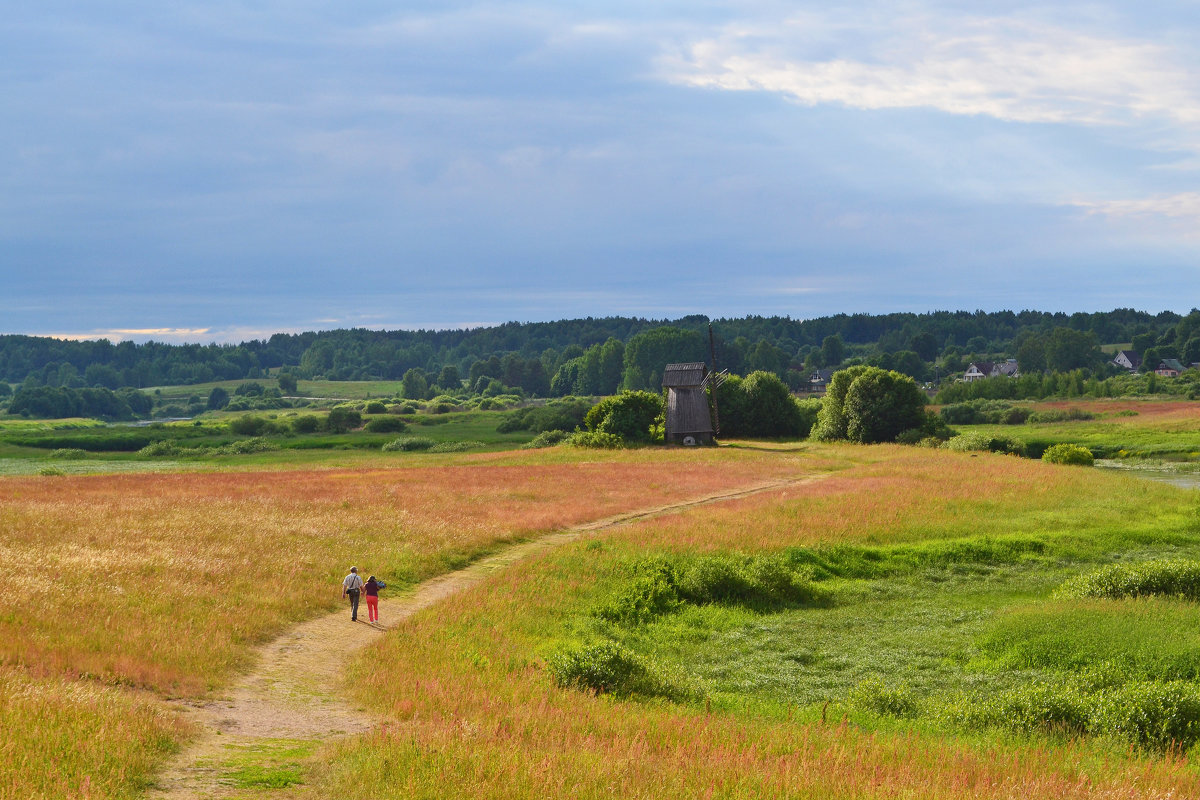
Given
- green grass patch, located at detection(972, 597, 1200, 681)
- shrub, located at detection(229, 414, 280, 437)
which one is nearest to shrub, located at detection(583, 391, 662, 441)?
shrub, located at detection(229, 414, 280, 437)

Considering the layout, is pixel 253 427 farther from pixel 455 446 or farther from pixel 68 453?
pixel 455 446

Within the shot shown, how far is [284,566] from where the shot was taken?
25.9m

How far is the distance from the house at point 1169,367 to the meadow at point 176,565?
16031cm

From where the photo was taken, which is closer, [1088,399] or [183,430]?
[183,430]

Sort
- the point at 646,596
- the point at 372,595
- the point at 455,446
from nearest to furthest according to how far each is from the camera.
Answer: the point at 372,595 < the point at 646,596 < the point at 455,446

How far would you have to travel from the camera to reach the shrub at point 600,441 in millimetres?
82088

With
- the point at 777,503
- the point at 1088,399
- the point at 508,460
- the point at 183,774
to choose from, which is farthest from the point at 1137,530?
the point at 1088,399

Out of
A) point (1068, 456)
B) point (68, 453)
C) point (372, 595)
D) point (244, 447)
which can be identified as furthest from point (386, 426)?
point (372, 595)

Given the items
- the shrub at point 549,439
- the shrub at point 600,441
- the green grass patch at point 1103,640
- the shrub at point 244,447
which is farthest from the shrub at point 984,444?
the shrub at point 244,447

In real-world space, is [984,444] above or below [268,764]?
above

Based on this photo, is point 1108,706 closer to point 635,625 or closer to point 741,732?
point 741,732

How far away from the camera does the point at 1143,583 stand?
88.3 ft

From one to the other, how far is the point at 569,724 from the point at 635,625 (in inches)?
443

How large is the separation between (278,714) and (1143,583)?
81.0ft
